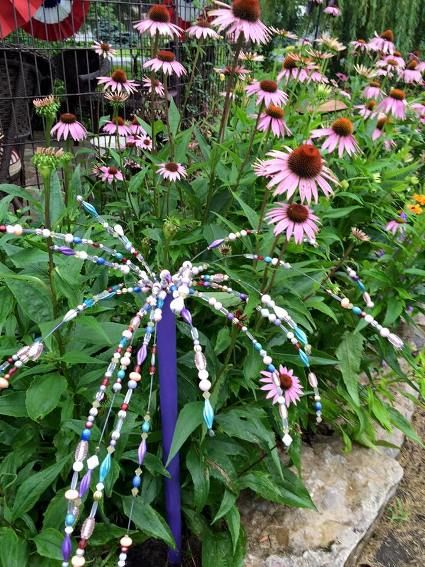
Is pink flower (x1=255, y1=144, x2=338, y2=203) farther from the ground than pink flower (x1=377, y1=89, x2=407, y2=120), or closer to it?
farther from the ground

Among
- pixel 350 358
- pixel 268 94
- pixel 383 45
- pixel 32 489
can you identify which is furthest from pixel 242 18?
pixel 383 45

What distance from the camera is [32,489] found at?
0.98 m

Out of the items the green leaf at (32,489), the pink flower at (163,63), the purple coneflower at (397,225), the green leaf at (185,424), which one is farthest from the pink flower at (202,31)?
the green leaf at (32,489)

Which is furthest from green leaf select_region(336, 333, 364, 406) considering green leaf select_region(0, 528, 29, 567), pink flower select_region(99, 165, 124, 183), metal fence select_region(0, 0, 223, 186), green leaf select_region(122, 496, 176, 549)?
metal fence select_region(0, 0, 223, 186)

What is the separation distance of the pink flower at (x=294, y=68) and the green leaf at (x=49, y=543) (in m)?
1.71

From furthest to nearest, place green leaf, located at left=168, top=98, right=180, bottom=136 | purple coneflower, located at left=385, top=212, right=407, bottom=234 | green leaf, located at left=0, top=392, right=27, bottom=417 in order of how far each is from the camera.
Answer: green leaf, located at left=168, top=98, right=180, bottom=136 < purple coneflower, located at left=385, top=212, right=407, bottom=234 < green leaf, located at left=0, top=392, right=27, bottom=417

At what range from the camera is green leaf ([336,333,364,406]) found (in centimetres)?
140

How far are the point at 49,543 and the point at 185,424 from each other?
32 cm

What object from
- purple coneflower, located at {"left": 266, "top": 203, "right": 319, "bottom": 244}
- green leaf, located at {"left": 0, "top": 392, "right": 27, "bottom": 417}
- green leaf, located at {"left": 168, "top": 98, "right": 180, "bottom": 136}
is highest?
purple coneflower, located at {"left": 266, "top": 203, "right": 319, "bottom": 244}

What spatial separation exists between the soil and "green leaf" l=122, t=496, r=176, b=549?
2.11 feet

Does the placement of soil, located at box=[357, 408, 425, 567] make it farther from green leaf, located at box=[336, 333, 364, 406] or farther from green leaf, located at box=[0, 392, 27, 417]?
green leaf, located at box=[0, 392, 27, 417]

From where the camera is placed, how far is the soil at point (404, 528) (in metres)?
1.41

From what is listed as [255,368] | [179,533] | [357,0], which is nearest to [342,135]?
[255,368]

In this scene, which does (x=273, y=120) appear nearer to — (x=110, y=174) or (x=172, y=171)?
(x=172, y=171)
